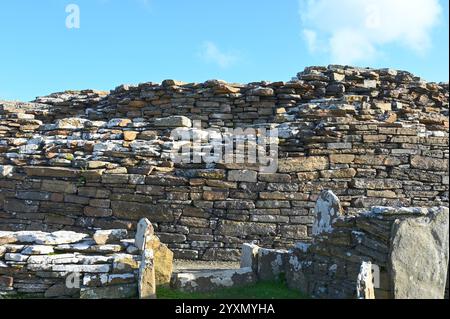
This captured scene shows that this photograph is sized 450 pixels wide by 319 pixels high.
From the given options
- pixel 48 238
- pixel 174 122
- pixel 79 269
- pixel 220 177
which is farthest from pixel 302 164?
pixel 48 238

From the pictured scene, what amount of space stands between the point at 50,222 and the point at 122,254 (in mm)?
3886

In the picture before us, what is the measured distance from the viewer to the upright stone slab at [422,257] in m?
4.79

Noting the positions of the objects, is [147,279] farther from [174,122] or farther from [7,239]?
[174,122]

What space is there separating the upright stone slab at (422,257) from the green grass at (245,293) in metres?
1.36

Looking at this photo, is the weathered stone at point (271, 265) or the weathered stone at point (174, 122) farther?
the weathered stone at point (174, 122)

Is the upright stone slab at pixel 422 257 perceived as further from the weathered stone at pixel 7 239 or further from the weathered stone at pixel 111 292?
the weathered stone at pixel 7 239

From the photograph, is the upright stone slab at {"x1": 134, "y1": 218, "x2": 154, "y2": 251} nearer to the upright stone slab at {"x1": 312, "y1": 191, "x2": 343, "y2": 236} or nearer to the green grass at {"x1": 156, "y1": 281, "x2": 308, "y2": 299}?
the green grass at {"x1": 156, "y1": 281, "x2": 308, "y2": 299}

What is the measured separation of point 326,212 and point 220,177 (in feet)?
10.2

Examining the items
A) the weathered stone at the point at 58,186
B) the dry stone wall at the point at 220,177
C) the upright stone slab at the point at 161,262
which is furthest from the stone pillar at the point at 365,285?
the weathered stone at the point at 58,186

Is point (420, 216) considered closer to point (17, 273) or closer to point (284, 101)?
point (17, 273)

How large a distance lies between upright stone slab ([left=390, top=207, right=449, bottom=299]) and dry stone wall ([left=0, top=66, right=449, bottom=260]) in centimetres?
375

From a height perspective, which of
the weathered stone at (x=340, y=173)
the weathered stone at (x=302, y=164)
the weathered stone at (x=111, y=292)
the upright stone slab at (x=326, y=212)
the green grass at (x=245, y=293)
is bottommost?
the green grass at (x=245, y=293)

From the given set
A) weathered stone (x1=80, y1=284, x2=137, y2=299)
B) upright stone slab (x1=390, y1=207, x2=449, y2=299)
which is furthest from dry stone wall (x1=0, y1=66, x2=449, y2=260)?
upright stone slab (x1=390, y1=207, x2=449, y2=299)
